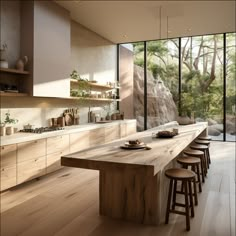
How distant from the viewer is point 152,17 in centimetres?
562

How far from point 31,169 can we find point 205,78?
5923 mm

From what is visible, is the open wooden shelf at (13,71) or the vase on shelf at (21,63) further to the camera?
the vase on shelf at (21,63)

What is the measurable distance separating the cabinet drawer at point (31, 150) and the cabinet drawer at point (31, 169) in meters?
0.06

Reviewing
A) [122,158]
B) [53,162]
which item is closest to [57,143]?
[53,162]

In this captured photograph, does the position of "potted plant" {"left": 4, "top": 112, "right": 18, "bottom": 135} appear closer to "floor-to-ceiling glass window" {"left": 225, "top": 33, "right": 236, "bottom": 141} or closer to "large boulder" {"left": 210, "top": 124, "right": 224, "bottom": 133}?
"large boulder" {"left": 210, "top": 124, "right": 224, "bottom": 133}

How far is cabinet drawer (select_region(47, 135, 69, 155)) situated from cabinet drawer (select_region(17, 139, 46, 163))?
0.13m

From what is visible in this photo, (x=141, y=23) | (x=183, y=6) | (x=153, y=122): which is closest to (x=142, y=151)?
(x=183, y=6)

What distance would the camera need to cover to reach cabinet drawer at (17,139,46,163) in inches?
139

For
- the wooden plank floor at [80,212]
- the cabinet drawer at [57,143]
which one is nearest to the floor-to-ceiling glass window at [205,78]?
the wooden plank floor at [80,212]

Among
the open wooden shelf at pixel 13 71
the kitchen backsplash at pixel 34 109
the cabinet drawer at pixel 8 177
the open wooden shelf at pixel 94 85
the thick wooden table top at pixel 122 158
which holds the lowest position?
the cabinet drawer at pixel 8 177

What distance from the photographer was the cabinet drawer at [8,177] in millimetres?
3291

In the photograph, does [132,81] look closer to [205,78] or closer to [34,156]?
[205,78]

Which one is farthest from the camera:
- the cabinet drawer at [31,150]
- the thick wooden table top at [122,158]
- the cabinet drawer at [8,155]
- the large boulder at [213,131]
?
the large boulder at [213,131]

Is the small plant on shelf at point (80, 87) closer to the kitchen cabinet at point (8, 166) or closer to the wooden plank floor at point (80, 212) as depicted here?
the wooden plank floor at point (80, 212)
